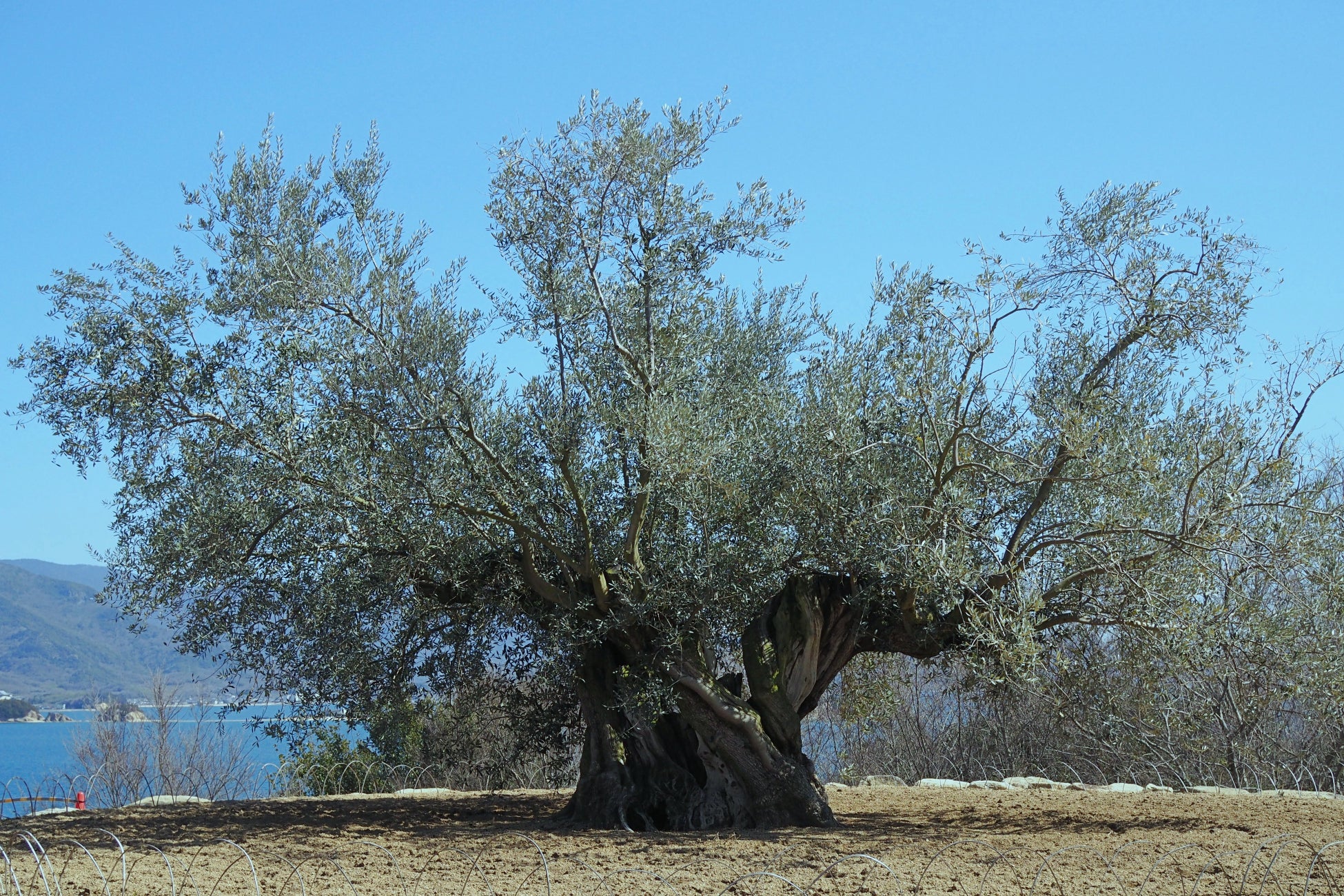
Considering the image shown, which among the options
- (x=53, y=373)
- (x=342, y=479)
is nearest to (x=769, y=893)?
(x=342, y=479)

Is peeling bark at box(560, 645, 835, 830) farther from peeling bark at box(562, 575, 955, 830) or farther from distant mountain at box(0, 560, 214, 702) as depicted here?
distant mountain at box(0, 560, 214, 702)

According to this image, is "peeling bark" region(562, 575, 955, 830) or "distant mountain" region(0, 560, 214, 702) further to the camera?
"distant mountain" region(0, 560, 214, 702)

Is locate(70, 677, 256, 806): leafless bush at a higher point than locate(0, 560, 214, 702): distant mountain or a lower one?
lower

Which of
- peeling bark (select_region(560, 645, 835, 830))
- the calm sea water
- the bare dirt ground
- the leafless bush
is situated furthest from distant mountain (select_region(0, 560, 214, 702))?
peeling bark (select_region(560, 645, 835, 830))

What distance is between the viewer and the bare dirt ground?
22.4 feet

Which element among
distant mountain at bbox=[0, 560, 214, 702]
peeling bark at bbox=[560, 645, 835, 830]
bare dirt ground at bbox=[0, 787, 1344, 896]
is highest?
distant mountain at bbox=[0, 560, 214, 702]

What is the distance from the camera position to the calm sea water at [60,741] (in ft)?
37.1

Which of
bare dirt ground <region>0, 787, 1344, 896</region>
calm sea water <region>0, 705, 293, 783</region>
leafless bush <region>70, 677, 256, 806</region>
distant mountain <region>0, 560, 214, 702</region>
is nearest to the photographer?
bare dirt ground <region>0, 787, 1344, 896</region>

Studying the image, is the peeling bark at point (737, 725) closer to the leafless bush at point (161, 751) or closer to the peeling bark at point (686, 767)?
the peeling bark at point (686, 767)

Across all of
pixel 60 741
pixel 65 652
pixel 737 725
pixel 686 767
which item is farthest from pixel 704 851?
pixel 65 652

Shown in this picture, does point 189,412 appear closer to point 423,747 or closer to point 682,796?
point 682,796

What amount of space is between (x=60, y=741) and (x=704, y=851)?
60127 mm

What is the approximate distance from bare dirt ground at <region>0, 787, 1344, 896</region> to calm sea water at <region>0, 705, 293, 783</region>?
107 centimetres

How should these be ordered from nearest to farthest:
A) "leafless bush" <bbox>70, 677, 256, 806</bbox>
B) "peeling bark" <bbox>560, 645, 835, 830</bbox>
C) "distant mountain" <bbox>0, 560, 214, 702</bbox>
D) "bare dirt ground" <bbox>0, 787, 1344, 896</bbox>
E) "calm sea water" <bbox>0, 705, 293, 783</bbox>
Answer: "bare dirt ground" <bbox>0, 787, 1344, 896</bbox> → "peeling bark" <bbox>560, 645, 835, 830</bbox> → "calm sea water" <bbox>0, 705, 293, 783</bbox> → "leafless bush" <bbox>70, 677, 256, 806</bbox> → "distant mountain" <bbox>0, 560, 214, 702</bbox>
